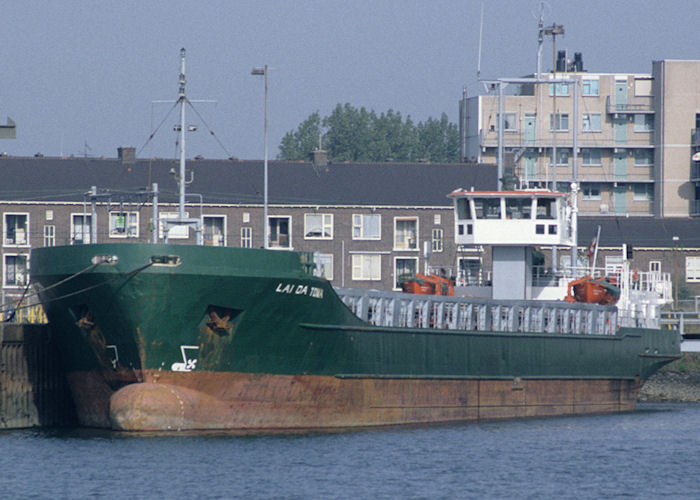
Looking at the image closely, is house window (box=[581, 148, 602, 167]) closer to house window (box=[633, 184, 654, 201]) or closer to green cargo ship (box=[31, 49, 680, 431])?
house window (box=[633, 184, 654, 201])

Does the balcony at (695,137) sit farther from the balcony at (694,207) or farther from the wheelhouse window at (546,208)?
the wheelhouse window at (546,208)

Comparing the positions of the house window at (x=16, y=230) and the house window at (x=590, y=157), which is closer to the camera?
the house window at (x=16, y=230)

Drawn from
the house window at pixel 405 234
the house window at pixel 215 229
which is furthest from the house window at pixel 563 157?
the house window at pixel 215 229

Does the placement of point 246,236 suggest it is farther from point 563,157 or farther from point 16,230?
point 563,157

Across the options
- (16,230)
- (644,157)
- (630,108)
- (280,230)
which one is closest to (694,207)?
(644,157)

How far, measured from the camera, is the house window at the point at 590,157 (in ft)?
342

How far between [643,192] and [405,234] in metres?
33.9

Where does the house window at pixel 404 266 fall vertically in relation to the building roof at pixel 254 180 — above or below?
below

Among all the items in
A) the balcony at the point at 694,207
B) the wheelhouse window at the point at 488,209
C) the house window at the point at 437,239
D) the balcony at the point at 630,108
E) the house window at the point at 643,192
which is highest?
the balcony at the point at 630,108

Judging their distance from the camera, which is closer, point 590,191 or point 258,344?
point 258,344

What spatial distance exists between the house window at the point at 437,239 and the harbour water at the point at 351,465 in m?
41.3

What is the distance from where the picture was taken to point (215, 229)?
7669cm

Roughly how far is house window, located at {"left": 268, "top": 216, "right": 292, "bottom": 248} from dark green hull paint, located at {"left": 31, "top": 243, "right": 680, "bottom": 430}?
40.5m

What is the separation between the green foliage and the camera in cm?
14338
